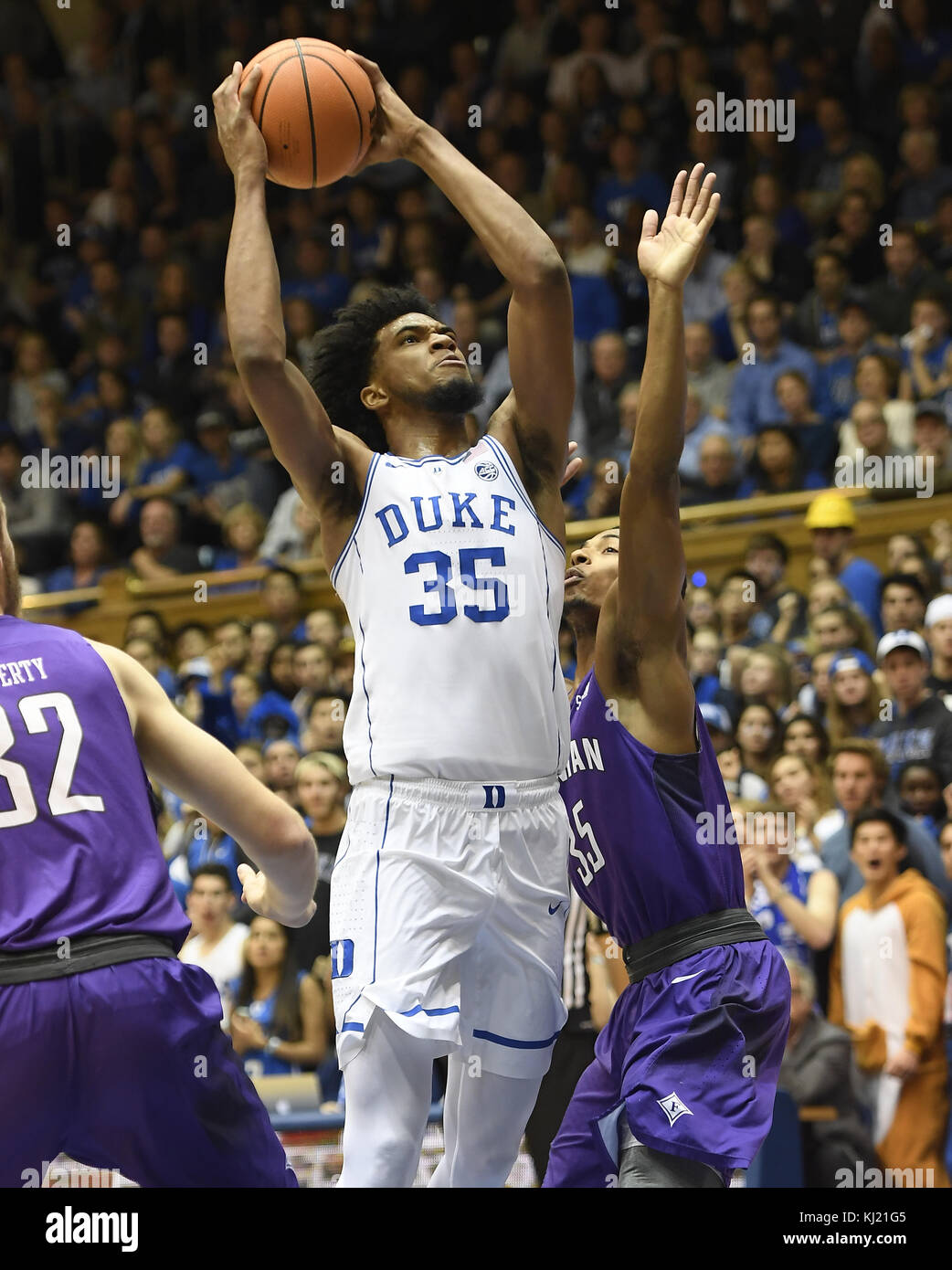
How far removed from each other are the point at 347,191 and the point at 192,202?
53.0 inches

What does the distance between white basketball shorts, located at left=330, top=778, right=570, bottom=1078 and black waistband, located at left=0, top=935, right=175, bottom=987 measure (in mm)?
686

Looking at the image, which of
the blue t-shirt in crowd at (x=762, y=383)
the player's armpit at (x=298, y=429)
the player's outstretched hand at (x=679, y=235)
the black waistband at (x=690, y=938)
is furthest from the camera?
the blue t-shirt in crowd at (x=762, y=383)

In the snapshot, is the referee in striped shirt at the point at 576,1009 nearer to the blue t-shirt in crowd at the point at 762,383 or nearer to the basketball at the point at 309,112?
the basketball at the point at 309,112

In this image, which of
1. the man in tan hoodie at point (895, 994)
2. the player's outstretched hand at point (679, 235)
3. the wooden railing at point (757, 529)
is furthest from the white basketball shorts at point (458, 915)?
the wooden railing at point (757, 529)

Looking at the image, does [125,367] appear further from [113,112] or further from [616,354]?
[616,354]

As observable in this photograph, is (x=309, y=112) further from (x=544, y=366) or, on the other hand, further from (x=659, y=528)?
(x=659, y=528)

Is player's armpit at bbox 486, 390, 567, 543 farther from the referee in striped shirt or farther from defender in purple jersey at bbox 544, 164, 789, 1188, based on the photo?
the referee in striped shirt

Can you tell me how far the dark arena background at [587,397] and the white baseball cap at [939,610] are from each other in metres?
0.03

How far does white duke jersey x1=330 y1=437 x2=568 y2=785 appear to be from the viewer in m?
4.09

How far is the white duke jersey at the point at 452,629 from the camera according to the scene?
4.09 meters

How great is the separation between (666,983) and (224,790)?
1.33 metres

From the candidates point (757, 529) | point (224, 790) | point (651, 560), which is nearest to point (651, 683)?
point (651, 560)

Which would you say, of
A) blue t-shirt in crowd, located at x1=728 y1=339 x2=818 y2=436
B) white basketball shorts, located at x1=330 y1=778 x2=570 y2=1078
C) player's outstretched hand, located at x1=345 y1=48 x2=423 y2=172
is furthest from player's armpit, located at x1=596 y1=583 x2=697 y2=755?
blue t-shirt in crowd, located at x1=728 y1=339 x2=818 y2=436

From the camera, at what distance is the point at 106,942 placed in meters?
3.40
